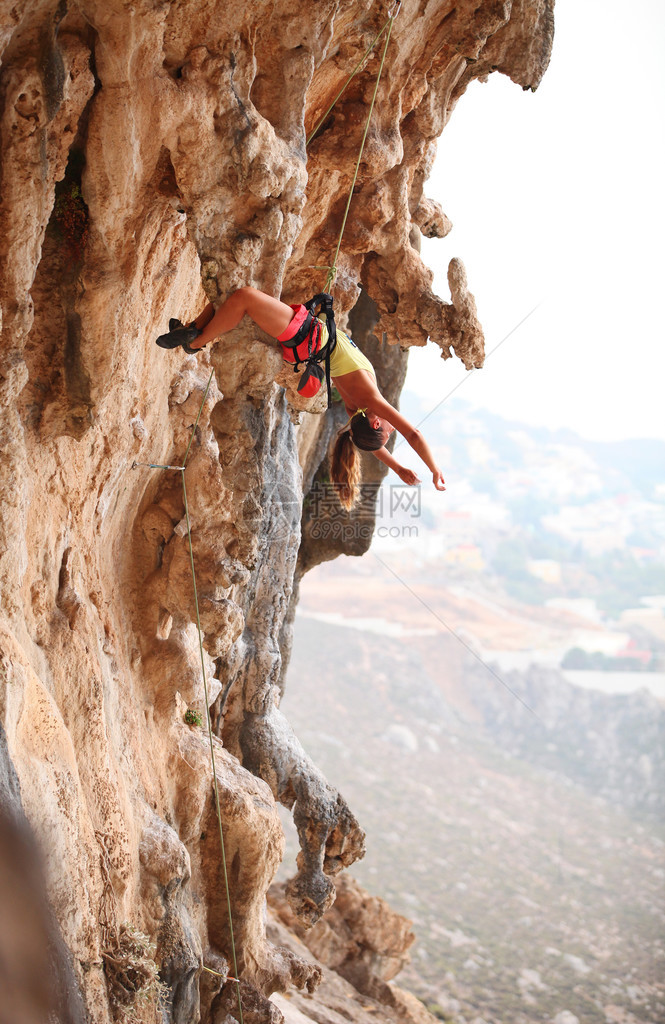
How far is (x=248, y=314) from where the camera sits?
3.97 meters

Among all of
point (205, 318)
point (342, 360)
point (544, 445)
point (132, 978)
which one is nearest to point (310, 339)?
point (342, 360)

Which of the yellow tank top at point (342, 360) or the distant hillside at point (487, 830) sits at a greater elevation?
the yellow tank top at point (342, 360)

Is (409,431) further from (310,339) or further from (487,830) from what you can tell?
(487,830)

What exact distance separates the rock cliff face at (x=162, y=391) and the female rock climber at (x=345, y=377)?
115mm

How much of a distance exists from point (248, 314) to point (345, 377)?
746mm

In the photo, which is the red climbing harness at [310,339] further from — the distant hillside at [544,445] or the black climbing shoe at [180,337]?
the distant hillside at [544,445]

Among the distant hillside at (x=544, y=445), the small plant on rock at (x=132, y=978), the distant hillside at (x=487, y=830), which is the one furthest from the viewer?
the distant hillside at (x=544, y=445)

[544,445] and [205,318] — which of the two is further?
[544,445]

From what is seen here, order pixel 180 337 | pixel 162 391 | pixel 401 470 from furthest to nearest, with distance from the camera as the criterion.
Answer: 1. pixel 162 391
2. pixel 401 470
3. pixel 180 337

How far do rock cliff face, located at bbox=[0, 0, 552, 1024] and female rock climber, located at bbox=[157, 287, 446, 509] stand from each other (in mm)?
115

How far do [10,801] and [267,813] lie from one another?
329cm

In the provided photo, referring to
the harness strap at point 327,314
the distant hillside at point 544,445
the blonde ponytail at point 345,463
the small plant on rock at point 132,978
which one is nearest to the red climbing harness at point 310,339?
the harness strap at point 327,314

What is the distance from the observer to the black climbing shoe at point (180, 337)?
3961 mm

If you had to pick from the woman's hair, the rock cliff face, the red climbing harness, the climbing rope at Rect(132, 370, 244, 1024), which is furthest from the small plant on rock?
the red climbing harness
